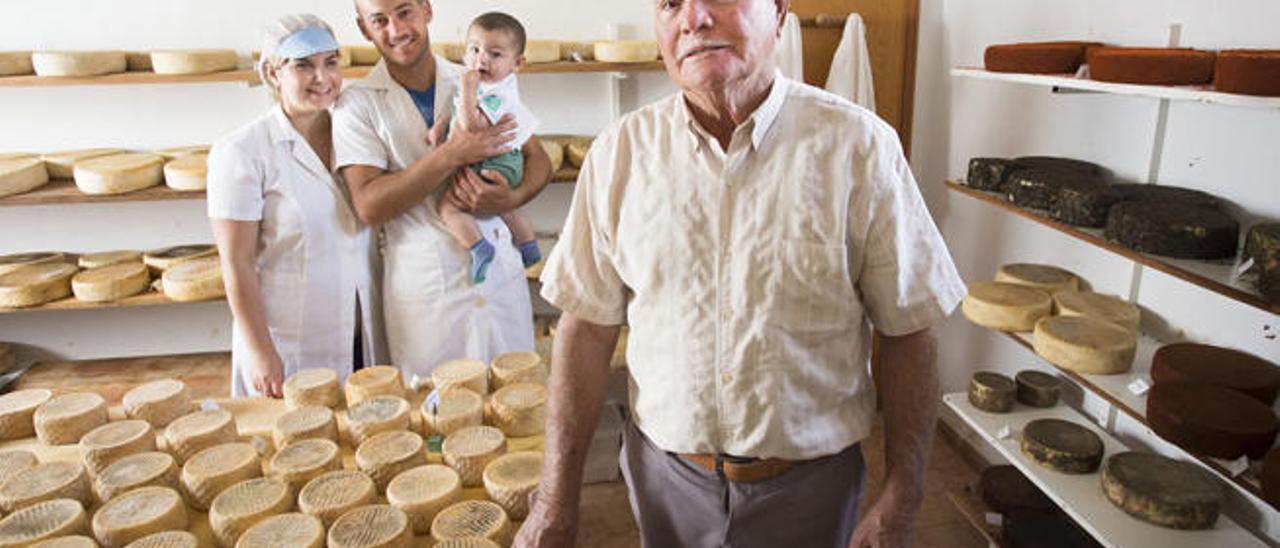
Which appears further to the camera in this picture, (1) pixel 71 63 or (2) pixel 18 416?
(1) pixel 71 63

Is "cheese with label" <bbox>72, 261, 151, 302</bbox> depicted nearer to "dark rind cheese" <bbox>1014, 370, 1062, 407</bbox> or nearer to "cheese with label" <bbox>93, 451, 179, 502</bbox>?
"cheese with label" <bbox>93, 451, 179, 502</bbox>

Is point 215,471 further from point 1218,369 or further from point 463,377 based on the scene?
point 1218,369

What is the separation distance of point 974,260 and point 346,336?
2.19 m

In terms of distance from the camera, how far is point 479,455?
1486 mm

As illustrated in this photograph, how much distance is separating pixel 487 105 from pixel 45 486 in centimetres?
121

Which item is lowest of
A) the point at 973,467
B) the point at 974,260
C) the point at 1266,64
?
the point at 973,467

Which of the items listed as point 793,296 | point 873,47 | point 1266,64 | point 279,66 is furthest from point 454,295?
point 873,47

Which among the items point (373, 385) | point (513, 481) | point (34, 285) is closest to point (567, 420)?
point (513, 481)

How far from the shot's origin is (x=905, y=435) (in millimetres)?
1205

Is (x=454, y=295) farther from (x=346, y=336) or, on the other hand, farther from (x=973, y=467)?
(x=973, y=467)

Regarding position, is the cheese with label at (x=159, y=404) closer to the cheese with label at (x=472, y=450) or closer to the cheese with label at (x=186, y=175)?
the cheese with label at (x=472, y=450)

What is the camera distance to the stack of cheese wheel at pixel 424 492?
136 centimetres

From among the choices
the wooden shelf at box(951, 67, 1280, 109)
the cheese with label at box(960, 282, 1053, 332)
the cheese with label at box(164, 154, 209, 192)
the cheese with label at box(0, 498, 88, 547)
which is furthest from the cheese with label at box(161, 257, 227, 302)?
the wooden shelf at box(951, 67, 1280, 109)

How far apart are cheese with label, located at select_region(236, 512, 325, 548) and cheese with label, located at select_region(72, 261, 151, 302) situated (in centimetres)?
222
